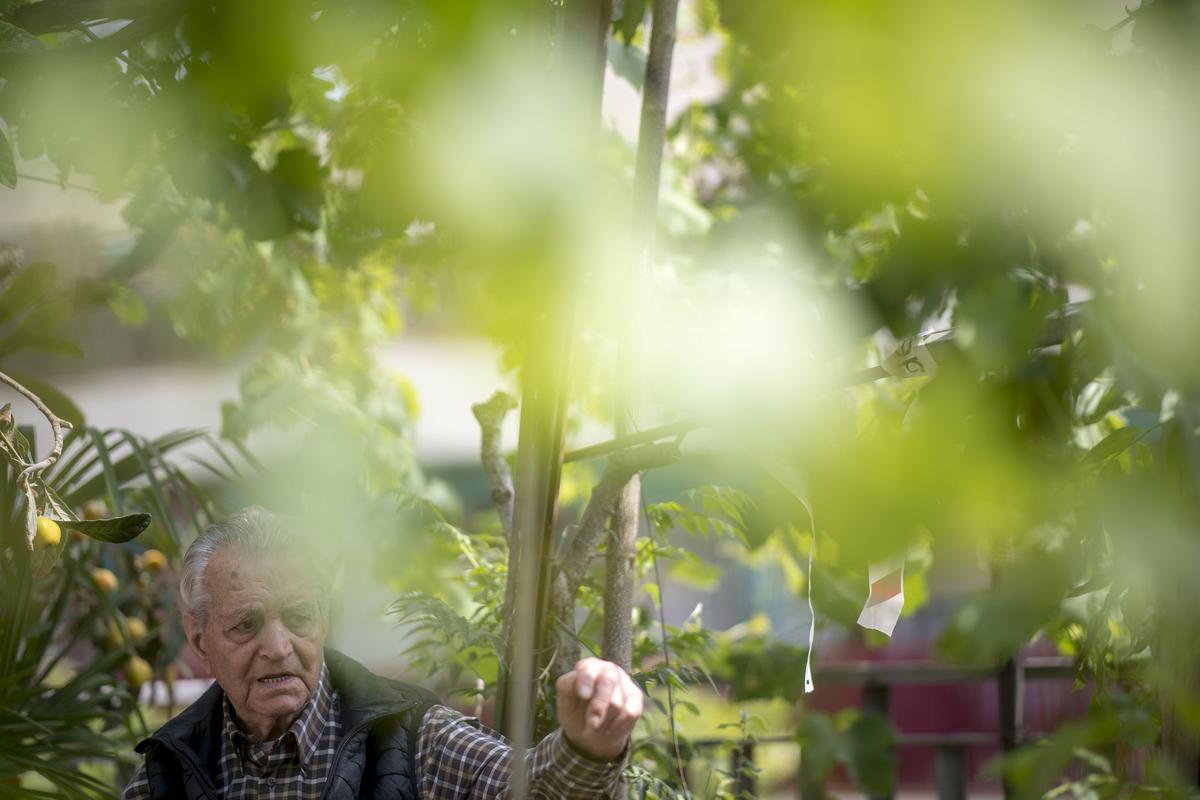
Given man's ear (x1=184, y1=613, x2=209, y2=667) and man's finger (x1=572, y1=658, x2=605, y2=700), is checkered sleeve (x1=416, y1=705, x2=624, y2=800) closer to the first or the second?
man's finger (x1=572, y1=658, x2=605, y2=700)

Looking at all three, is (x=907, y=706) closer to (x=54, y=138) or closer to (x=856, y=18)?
(x=54, y=138)

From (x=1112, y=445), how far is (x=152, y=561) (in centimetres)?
255

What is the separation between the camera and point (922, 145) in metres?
0.75

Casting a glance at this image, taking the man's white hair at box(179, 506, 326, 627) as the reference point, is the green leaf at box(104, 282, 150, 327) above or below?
above

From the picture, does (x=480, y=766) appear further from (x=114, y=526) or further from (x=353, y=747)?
(x=114, y=526)

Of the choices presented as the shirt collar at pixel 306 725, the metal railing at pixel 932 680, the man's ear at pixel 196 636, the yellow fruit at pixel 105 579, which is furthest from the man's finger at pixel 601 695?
the metal railing at pixel 932 680

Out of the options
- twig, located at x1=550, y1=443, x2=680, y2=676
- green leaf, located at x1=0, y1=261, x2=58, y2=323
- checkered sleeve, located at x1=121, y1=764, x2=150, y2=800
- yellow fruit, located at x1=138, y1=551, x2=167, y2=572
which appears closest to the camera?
checkered sleeve, located at x1=121, y1=764, x2=150, y2=800

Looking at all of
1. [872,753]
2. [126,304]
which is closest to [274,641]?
[126,304]

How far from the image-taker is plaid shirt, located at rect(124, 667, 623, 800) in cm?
149

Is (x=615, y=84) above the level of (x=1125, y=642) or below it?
above

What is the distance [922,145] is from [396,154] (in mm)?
1145

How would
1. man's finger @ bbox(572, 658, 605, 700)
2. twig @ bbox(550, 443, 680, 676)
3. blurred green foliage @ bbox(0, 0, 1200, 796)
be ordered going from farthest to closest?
twig @ bbox(550, 443, 680, 676)
man's finger @ bbox(572, 658, 605, 700)
blurred green foliage @ bbox(0, 0, 1200, 796)

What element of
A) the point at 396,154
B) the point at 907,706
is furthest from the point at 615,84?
the point at 907,706

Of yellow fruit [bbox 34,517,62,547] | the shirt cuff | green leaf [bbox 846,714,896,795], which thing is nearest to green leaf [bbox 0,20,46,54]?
yellow fruit [bbox 34,517,62,547]
